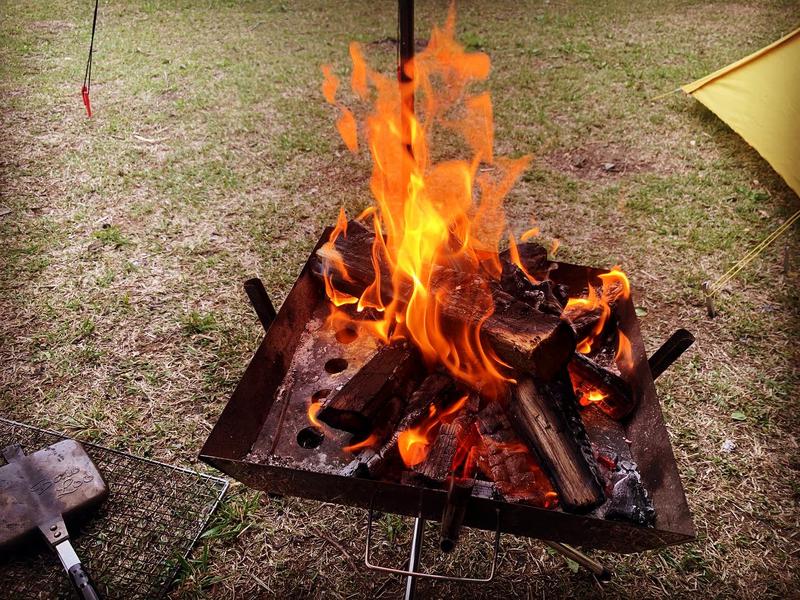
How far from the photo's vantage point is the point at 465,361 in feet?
7.05

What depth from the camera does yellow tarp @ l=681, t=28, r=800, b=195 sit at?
14.4ft

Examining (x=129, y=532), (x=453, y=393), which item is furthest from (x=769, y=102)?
(x=129, y=532)

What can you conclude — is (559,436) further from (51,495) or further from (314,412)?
(51,495)

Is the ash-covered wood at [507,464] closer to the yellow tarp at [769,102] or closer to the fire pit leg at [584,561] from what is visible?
the fire pit leg at [584,561]

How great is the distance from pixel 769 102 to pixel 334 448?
4.95m

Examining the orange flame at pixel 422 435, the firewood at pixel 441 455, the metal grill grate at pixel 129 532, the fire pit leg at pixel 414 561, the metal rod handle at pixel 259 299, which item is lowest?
the metal grill grate at pixel 129 532

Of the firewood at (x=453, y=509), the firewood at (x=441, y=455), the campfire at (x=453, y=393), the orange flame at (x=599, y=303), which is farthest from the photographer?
the orange flame at (x=599, y=303)

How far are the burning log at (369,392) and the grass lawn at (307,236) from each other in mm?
793

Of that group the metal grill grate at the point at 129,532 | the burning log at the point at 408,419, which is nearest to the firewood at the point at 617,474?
the burning log at the point at 408,419

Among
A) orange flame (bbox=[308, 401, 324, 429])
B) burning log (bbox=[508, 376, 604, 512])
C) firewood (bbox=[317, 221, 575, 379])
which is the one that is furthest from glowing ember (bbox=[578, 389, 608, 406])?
orange flame (bbox=[308, 401, 324, 429])

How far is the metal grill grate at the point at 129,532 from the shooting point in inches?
91.0

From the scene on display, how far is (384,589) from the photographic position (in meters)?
2.33

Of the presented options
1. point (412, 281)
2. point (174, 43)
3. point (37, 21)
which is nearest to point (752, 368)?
point (412, 281)

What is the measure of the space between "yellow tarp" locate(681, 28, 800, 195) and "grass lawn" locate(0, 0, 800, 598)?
0.89 ft
